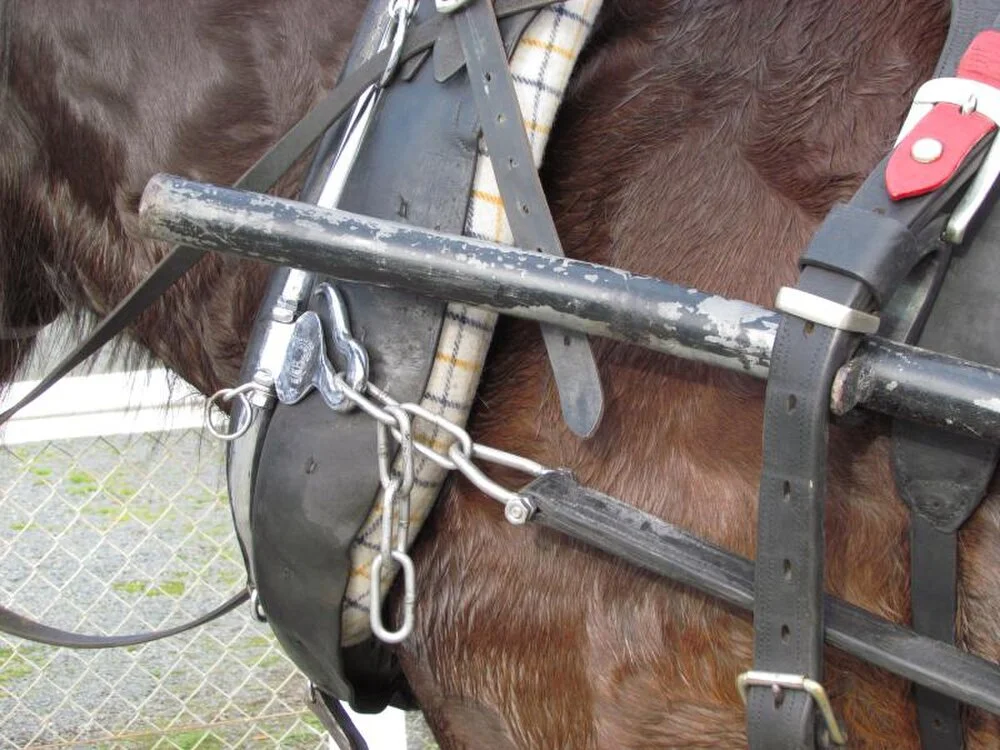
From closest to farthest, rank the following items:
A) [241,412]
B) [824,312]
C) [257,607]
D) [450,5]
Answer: [824,312], [450,5], [241,412], [257,607]

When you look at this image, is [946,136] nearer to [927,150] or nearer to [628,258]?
[927,150]

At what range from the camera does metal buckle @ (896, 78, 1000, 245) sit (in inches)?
36.8

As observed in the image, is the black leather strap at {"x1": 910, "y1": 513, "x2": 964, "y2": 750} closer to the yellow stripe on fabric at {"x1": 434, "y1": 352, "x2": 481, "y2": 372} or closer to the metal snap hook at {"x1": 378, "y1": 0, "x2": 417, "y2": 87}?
the yellow stripe on fabric at {"x1": 434, "y1": 352, "x2": 481, "y2": 372}

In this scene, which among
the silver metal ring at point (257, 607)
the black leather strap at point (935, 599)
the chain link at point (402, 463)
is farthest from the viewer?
the silver metal ring at point (257, 607)

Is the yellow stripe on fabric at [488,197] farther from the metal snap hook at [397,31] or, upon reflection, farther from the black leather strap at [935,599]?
the black leather strap at [935,599]

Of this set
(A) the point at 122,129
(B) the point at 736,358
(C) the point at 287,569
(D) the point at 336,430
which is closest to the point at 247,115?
(A) the point at 122,129

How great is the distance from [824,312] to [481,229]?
36cm

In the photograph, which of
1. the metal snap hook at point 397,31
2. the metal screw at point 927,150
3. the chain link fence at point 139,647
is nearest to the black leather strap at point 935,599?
the metal screw at point 927,150

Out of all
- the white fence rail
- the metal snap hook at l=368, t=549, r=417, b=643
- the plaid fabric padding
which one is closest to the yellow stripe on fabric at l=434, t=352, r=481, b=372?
the plaid fabric padding

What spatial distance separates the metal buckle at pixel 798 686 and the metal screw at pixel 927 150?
0.45 metres

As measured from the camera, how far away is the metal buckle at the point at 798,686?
977mm

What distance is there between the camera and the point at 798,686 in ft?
3.22

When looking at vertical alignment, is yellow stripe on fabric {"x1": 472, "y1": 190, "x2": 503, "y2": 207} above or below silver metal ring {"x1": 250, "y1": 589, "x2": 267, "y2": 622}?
above

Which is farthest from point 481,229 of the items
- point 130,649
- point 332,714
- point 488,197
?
point 130,649
